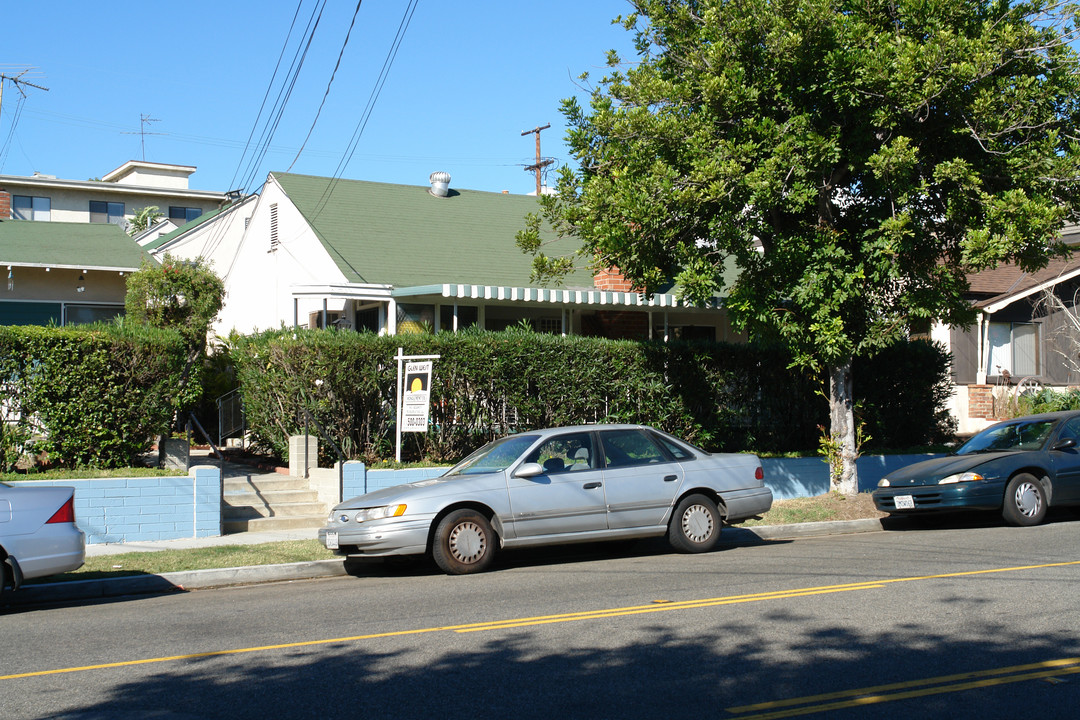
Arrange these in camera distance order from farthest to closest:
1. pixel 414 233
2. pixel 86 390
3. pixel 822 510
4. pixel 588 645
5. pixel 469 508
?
pixel 414 233 → pixel 822 510 → pixel 86 390 → pixel 469 508 → pixel 588 645

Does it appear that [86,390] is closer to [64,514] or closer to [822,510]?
[64,514]

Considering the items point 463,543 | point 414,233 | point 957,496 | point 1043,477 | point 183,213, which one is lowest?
point 463,543

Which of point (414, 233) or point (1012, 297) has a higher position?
point (414, 233)

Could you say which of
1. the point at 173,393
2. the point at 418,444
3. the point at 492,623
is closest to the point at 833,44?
the point at 418,444

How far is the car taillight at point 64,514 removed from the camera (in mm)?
8805

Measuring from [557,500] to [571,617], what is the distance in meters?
2.89

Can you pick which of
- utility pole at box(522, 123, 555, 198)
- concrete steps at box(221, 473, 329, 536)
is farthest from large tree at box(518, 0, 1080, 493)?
utility pole at box(522, 123, 555, 198)

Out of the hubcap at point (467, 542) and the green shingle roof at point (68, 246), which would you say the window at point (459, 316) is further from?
the hubcap at point (467, 542)

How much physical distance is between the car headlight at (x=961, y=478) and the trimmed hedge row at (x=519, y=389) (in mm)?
4714

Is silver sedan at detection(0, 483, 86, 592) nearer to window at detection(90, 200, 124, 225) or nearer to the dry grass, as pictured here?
the dry grass

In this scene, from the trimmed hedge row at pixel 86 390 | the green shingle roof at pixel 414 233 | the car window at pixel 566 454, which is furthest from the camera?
the green shingle roof at pixel 414 233

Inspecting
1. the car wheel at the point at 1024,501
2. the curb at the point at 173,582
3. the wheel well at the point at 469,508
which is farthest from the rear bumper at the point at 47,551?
the car wheel at the point at 1024,501

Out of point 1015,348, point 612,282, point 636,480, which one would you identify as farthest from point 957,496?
point 1015,348

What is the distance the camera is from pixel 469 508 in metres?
10.2
